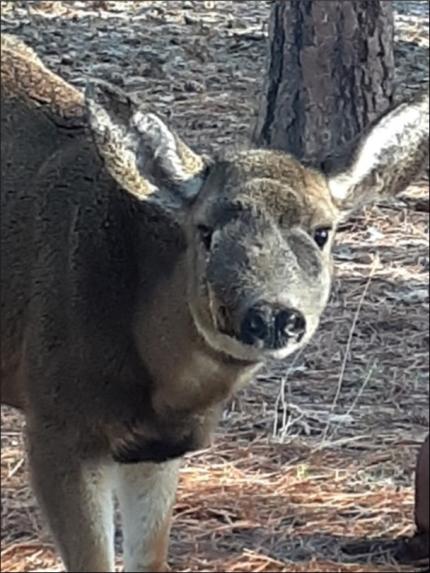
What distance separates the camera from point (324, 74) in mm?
10594

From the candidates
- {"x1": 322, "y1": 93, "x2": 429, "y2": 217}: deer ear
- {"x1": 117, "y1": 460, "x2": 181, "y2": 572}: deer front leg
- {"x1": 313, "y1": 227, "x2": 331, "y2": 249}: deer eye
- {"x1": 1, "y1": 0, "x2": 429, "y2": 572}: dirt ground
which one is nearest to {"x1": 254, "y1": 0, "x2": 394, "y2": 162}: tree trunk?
{"x1": 1, "y1": 0, "x2": 429, "y2": 572}: dirt ground

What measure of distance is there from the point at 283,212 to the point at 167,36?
8216mm

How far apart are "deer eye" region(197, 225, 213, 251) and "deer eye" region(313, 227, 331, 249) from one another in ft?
1.02

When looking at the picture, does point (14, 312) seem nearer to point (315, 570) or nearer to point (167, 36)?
point (315, 570)

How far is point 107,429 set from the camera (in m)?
6.05

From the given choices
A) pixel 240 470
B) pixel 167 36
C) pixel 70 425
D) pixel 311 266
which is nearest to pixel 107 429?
pixel 70 425

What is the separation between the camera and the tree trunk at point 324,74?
10.4 metres

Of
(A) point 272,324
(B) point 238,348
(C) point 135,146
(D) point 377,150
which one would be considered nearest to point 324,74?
(D) point 377,150

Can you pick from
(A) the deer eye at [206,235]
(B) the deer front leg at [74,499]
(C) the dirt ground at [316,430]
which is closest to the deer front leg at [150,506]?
(C) the dirt ground at [316,430]

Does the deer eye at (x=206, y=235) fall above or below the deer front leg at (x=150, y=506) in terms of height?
above

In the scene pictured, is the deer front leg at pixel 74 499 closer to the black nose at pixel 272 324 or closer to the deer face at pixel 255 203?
the deer face at pixel 255 203

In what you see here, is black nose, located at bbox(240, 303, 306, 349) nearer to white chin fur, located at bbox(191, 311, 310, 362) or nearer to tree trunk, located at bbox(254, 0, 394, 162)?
white chin fur, located at bbox(191, 311, 310, 362)

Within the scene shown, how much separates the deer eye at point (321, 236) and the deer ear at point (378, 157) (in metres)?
0.20

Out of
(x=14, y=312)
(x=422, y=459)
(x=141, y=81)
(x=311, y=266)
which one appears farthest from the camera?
(x=141, y=81)
